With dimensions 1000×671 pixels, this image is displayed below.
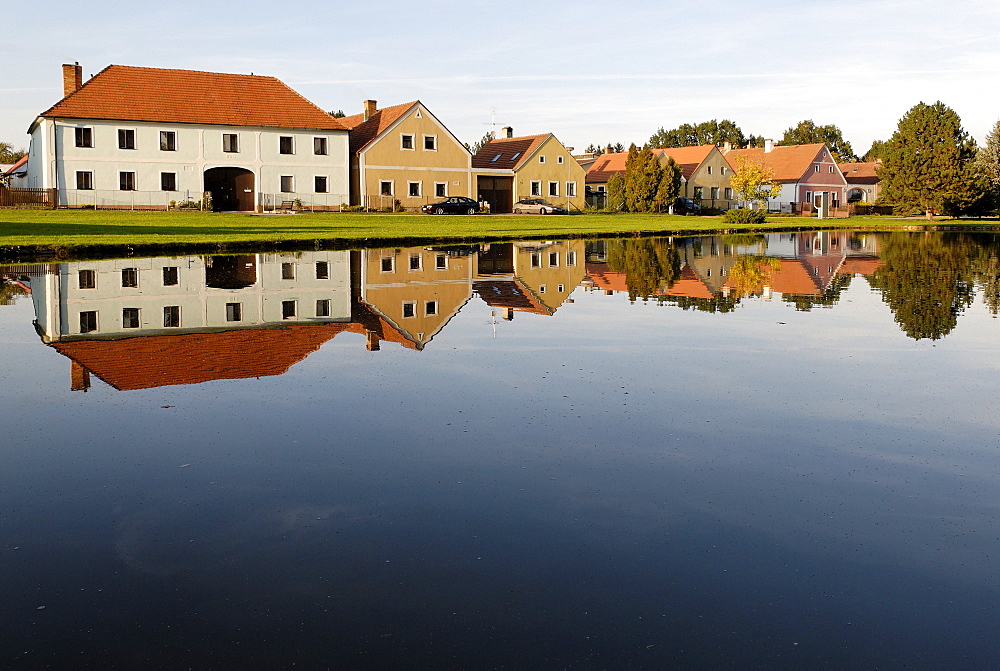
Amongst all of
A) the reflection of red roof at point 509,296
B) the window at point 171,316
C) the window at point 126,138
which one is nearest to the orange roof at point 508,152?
the window at point 126,138

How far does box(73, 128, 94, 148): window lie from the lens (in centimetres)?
5538

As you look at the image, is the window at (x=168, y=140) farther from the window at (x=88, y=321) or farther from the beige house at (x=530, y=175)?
the window at (x=88, y=321)

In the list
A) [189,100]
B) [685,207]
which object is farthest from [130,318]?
[685,207]

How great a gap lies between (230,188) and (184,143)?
14.9 ft

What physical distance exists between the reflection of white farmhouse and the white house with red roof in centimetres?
7960

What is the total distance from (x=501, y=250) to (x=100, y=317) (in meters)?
18.8

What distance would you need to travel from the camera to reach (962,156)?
78500 mm

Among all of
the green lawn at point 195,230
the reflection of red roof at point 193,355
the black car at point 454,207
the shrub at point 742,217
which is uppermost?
the black car at point 454,207

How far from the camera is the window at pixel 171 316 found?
45.5 ft

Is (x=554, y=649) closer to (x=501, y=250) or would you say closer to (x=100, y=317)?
(x=100, y=317)

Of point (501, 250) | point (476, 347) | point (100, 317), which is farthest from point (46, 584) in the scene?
point (501, 250)

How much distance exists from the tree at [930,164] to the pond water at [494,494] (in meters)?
70.3

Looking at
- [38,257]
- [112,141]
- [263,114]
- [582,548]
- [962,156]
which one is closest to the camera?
[582,548]

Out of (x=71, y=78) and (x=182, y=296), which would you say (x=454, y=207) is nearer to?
(x=71, y=78)
